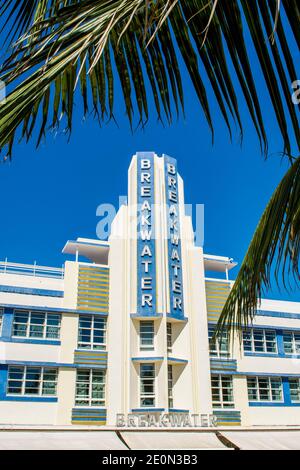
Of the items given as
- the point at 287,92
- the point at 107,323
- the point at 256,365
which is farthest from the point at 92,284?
the point at 287,92

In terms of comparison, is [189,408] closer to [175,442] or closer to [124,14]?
[175,442]

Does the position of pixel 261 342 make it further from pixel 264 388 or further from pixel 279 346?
pixel 264 388

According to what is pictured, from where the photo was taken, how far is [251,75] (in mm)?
1145

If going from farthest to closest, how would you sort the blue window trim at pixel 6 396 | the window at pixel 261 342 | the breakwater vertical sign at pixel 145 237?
the window at pixel 261 342 < the breakwater vertical sign at pixel 145 237 < the blue window trim at pixel 6 396

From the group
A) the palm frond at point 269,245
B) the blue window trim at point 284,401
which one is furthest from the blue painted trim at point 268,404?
the palm frond at point 269,245

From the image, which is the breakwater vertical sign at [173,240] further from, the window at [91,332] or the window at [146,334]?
the window at [91,332]

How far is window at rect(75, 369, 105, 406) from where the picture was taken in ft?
79.6

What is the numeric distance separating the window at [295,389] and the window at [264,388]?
3.02 ft

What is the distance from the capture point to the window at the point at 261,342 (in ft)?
93.8

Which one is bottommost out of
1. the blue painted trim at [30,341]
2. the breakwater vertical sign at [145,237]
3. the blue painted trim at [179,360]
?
the blue painted trim at [179,360]

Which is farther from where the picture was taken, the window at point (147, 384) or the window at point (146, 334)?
the window at point (146, 334)

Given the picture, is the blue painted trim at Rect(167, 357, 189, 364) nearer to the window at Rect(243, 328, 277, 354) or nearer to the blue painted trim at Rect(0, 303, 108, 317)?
the blue painted trim at Rect(0, 303, 108, 317)

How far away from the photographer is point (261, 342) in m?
28.9

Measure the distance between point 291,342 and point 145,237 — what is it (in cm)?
1170
